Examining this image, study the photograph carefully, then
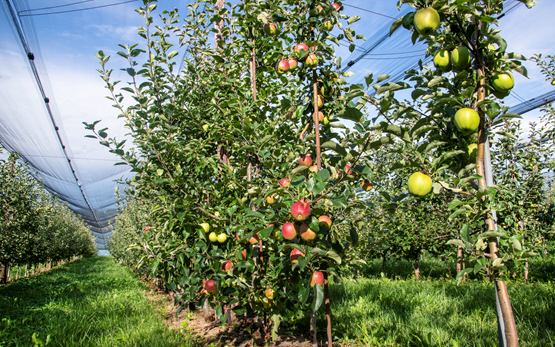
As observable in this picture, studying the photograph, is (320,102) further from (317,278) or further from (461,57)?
(317,278)

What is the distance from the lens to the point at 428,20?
3.22ft

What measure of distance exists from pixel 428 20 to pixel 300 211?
83cm

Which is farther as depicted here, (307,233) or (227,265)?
(227,265)

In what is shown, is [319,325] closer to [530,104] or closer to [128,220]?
[128,220]

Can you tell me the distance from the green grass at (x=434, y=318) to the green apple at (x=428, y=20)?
201cm

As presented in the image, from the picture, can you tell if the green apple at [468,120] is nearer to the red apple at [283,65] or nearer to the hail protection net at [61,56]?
the red apple at [283,65]

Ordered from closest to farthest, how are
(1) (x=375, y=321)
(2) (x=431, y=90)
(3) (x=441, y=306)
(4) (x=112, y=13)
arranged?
(2) (x=431, y=90), (1) (x=375, y=321), (3) (x=441, y=306), (4) (x=112, y=13)

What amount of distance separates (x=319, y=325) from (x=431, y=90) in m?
2.40

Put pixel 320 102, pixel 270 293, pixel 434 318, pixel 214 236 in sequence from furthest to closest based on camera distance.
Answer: pixel 434 318, pixel 214 236, pixel 270 293, pixel 320 102

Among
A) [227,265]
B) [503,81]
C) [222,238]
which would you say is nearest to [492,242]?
[503,81]

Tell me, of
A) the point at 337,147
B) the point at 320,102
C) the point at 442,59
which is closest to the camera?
the point at 442,59

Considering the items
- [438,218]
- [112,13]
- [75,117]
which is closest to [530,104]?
[438,218]

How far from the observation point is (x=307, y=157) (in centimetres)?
172

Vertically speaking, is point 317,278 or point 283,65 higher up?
point 283,65
